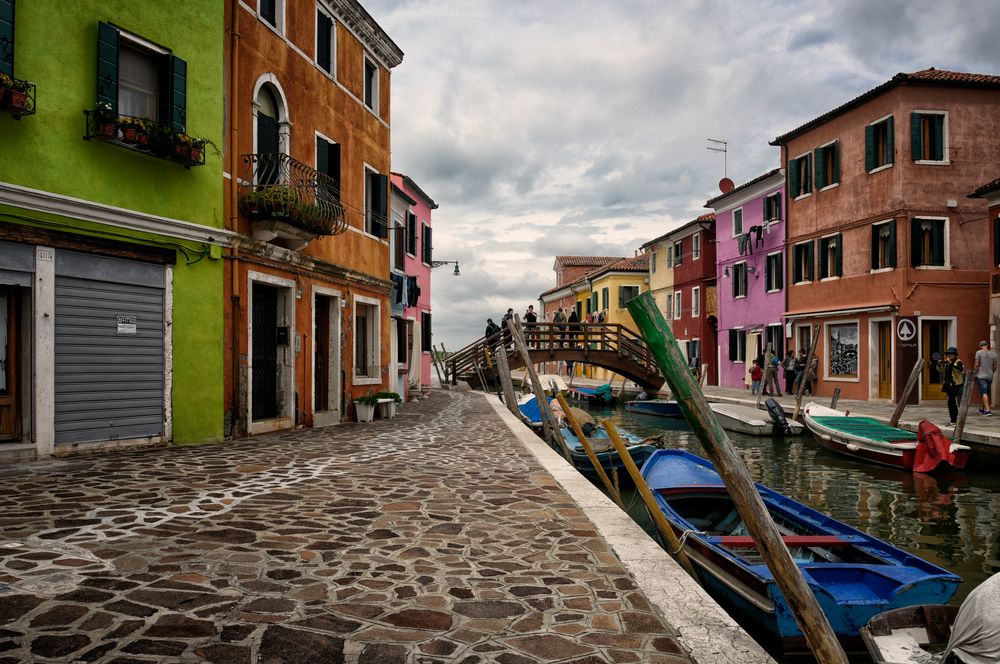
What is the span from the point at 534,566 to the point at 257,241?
8318 mm

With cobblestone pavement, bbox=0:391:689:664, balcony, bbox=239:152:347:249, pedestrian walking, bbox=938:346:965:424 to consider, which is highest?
balcony, bbox=239:152:347:249

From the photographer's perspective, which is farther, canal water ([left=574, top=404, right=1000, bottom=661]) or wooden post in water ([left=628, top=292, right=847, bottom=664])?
canal water ([left=574, top=404, right=1000, bottom=661])

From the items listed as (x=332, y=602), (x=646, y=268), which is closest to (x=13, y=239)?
(x=332, y=602)

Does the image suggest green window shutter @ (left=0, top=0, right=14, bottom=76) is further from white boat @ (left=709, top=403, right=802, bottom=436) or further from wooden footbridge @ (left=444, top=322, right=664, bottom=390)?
wooden footbridge @ (left=444, top=322, right=664, bottom=390)

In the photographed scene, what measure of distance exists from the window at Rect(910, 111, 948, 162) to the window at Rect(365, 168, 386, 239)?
15023 mm

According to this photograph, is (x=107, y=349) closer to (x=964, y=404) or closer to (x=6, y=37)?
(x=6, y=37)

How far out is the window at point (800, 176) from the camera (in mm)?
24297

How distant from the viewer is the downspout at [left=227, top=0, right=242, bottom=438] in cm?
1054

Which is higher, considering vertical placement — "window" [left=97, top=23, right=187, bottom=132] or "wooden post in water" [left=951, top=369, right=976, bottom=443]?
"window" [left=97, top=23, right=187, bottom=132]

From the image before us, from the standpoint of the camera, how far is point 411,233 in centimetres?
2477

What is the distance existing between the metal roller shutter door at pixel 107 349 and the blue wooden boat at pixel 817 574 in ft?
22.3

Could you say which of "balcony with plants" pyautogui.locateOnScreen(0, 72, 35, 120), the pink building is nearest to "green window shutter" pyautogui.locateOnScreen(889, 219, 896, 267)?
the pink building

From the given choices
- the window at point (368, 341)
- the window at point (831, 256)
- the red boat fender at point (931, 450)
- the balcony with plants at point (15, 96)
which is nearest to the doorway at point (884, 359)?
the window at point (831, 256)

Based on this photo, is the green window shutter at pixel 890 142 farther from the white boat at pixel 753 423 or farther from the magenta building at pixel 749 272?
the white boat at pixel 753 423
